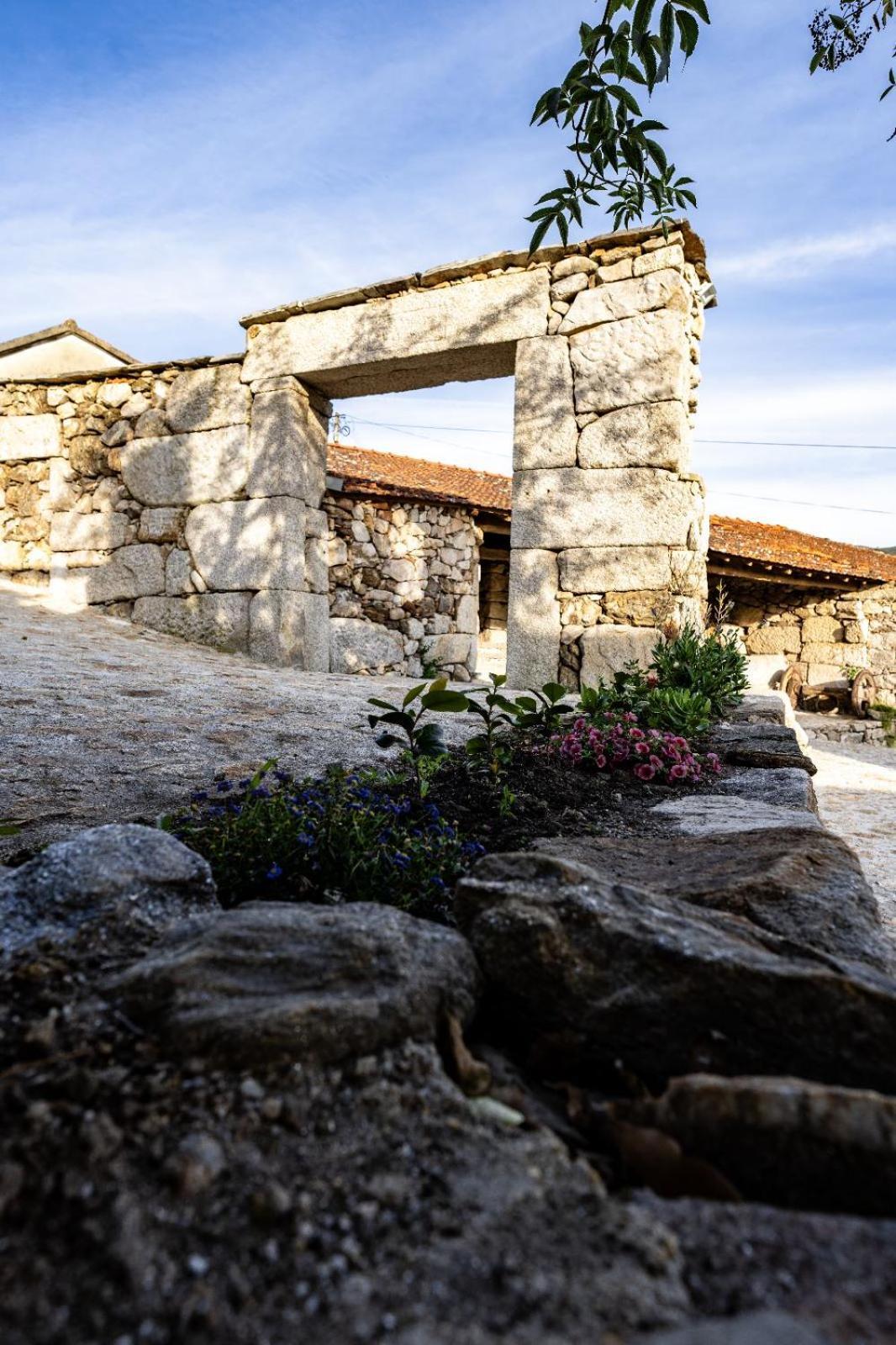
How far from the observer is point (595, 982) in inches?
42.0

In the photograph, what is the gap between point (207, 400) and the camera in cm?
647

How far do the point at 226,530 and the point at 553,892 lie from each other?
5.67 meters

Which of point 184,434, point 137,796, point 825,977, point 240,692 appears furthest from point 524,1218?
point 184,434

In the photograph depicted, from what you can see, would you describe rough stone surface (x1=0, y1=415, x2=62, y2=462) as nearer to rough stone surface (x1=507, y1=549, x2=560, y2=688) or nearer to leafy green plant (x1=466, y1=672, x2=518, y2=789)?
rough stone surface (x1=507, y1=549, x2=560, y2=688)

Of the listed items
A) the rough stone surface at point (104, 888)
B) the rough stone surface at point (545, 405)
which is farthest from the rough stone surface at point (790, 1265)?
the rough stone surface at point (545, 405)

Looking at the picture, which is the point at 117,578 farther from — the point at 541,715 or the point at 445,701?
the point at 445,701

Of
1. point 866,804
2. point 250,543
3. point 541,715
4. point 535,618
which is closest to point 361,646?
point 250,543

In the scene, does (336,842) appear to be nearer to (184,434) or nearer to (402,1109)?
(402,1109)

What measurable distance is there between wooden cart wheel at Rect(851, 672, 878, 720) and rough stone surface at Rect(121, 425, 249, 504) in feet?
30.1

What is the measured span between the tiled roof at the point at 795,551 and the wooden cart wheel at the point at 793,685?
1.61 metres

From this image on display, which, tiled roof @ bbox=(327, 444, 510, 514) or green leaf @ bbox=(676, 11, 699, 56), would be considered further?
tiled roof @ bbox=(327, 444, 510, 514)

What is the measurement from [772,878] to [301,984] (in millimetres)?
874

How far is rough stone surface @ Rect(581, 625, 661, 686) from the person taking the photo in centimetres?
515

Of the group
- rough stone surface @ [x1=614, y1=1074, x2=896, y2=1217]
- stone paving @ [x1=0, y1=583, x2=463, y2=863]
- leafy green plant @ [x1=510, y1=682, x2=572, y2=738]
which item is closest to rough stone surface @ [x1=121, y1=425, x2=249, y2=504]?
stone paving @ [x1=0, y1=583, x2=463, y2=863]
